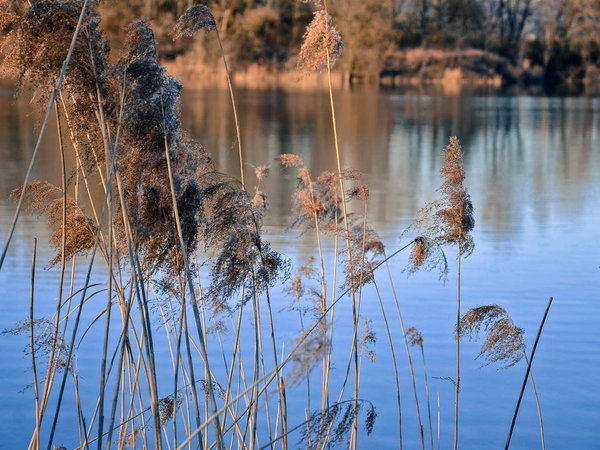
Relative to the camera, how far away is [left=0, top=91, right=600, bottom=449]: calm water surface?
350cm

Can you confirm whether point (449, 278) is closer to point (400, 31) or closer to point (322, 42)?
point (322, 42)

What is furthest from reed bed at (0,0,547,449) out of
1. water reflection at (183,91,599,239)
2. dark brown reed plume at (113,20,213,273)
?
water reflection at (183,91,599,239)

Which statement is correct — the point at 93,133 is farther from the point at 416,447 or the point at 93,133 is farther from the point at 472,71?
the point at 472,71

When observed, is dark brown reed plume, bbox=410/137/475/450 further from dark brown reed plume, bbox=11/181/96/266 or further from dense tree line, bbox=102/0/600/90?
dense tree line, bbox=102/0/600/90

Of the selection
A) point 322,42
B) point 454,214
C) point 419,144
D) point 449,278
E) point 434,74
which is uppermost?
point 434,74

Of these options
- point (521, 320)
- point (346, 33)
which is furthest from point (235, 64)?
point (521, 320)

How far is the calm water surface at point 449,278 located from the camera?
11.5 ft

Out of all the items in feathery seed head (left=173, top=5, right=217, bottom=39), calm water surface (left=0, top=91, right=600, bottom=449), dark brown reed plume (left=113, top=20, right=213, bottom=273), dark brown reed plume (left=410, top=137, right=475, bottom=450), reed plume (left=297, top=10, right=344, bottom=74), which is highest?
feathery seed head (left=173, top=5, right=217, bottom=39)

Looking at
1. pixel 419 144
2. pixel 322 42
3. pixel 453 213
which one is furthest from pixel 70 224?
pixel 419 144

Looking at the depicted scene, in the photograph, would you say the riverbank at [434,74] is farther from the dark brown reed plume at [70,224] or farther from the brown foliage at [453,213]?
the dark brown reed plume at [70,224]

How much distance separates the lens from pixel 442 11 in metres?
39.3

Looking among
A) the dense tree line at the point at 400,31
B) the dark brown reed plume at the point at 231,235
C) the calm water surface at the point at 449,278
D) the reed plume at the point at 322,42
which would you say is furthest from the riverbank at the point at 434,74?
the dark brown reed plume at the point at 231,235

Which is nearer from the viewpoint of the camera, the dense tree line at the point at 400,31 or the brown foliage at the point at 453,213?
the brown foliage at the point at 453,213

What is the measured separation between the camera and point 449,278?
527 centimetres
